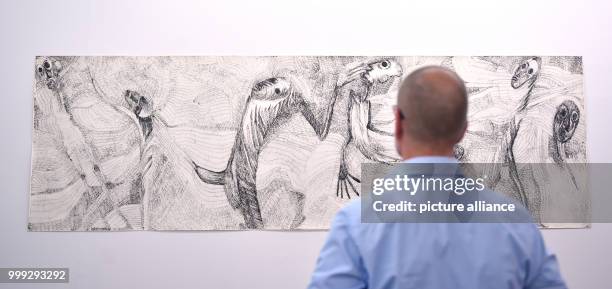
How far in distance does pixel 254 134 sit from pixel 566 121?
5.29 ft

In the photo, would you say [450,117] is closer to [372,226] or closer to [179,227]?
[372,226]

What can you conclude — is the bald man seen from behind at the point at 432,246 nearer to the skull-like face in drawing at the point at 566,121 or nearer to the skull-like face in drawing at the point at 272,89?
the skull-like face in drawing at the point at 272,89

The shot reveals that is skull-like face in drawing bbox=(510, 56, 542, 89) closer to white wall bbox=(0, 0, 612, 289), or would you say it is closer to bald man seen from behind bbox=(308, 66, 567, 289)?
white wall bbox=(0, 0, 612, 289)

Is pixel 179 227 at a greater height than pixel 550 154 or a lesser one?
lesser

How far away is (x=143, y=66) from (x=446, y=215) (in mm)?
2068

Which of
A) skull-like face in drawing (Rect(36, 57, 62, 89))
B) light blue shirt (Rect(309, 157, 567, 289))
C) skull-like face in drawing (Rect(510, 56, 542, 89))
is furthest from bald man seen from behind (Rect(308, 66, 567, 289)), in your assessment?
skull-like face in drawing (Rect(36, 57, 62, 89))

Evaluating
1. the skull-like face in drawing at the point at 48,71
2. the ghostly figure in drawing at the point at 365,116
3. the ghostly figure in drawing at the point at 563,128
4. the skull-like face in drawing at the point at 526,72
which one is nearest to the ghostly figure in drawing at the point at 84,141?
the skull-like face in drawing at the point at 48,71

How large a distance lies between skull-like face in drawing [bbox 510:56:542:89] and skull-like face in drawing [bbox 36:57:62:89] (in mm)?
2345

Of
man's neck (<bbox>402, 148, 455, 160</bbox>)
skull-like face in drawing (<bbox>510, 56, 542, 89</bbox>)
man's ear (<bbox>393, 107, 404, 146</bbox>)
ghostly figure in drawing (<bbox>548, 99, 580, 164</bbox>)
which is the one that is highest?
skull-like face in drawing (<bbox>510, 56, 542, 89</bbox>)

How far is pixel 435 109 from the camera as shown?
1.18 meters

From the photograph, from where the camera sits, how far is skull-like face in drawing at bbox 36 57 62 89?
282 cm

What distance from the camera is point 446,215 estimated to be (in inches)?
46.6

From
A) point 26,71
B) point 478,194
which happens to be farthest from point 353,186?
point 26,71

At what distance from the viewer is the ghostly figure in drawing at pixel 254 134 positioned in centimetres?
276
